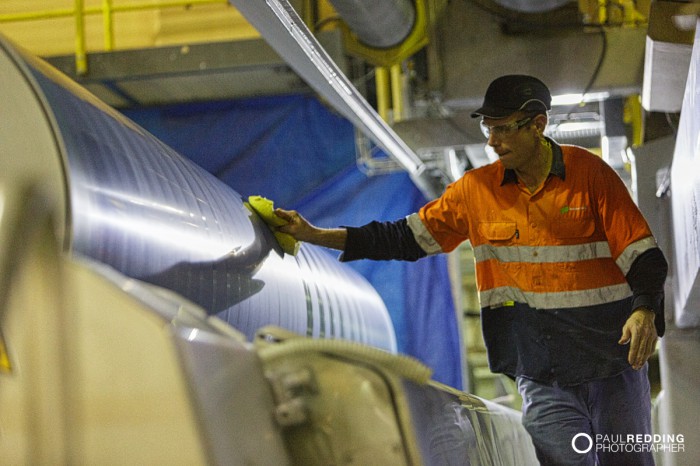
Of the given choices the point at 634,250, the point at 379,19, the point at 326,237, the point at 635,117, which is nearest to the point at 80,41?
the point at 379,19

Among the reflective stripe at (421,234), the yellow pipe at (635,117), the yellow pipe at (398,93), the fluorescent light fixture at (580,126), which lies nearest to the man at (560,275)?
the reflective stripe at (421,234)

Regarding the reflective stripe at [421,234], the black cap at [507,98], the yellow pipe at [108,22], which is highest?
the yellow pipe at [108,22]

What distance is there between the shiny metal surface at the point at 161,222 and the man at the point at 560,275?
252mm

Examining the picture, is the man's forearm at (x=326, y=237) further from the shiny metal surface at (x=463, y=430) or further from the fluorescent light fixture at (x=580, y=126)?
the fluorescent light fixture at (x=580, y=126)

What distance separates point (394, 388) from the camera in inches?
41.3

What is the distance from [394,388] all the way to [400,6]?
2.45m

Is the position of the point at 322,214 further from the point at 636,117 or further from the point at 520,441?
the point at 520,441

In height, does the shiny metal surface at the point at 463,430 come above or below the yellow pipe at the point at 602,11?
below

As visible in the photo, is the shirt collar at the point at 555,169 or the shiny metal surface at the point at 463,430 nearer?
the shiny metal surface at the point at 463,430

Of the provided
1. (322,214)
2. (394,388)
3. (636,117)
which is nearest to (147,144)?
(394,388)

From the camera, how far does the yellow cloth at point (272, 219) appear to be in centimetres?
215

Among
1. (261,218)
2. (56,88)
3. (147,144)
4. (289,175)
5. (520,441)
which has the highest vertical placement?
(56,88)

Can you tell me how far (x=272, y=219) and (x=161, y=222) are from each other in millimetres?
685

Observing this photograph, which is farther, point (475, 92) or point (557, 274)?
point (475, 92)
